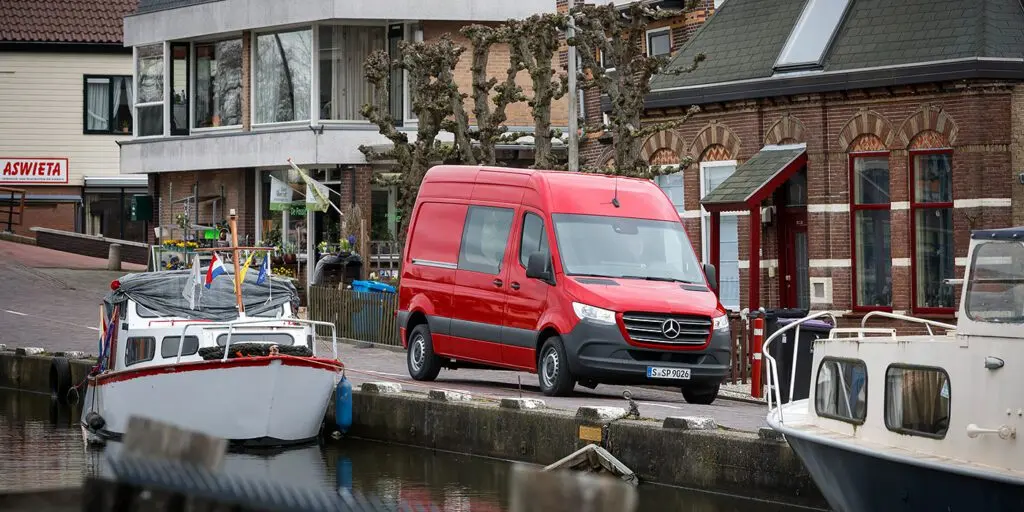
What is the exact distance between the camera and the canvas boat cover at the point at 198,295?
22.8m

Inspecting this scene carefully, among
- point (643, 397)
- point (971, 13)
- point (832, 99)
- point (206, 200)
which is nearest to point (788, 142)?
point (832, 99)

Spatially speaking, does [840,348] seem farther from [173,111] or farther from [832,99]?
[173,111]

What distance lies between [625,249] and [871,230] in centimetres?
866

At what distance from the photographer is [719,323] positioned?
20.8m

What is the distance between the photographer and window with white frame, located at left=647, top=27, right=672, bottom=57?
3519cm

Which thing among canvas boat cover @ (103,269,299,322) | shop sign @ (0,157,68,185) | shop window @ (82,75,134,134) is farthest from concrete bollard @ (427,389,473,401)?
shop window @ (82,75,134,134)

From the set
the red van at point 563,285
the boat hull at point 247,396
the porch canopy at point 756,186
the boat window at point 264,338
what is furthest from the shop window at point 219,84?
the boat hull at point 247,396

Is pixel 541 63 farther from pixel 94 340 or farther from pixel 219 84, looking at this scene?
pixel 219 84

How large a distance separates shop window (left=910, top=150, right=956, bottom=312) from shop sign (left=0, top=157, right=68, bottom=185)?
35.1m

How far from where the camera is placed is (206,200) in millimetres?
45906

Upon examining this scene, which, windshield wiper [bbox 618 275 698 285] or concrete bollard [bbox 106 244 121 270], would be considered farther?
concrete bollard [bbox 106 244 121 270]

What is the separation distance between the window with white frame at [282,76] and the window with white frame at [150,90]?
4.27 metres

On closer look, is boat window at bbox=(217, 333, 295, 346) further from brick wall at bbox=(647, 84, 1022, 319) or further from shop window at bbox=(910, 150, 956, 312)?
shop window at bbox=(910, 150, 956, 312)

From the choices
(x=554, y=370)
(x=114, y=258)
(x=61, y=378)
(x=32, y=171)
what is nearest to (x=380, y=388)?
(x=554, y=370)
